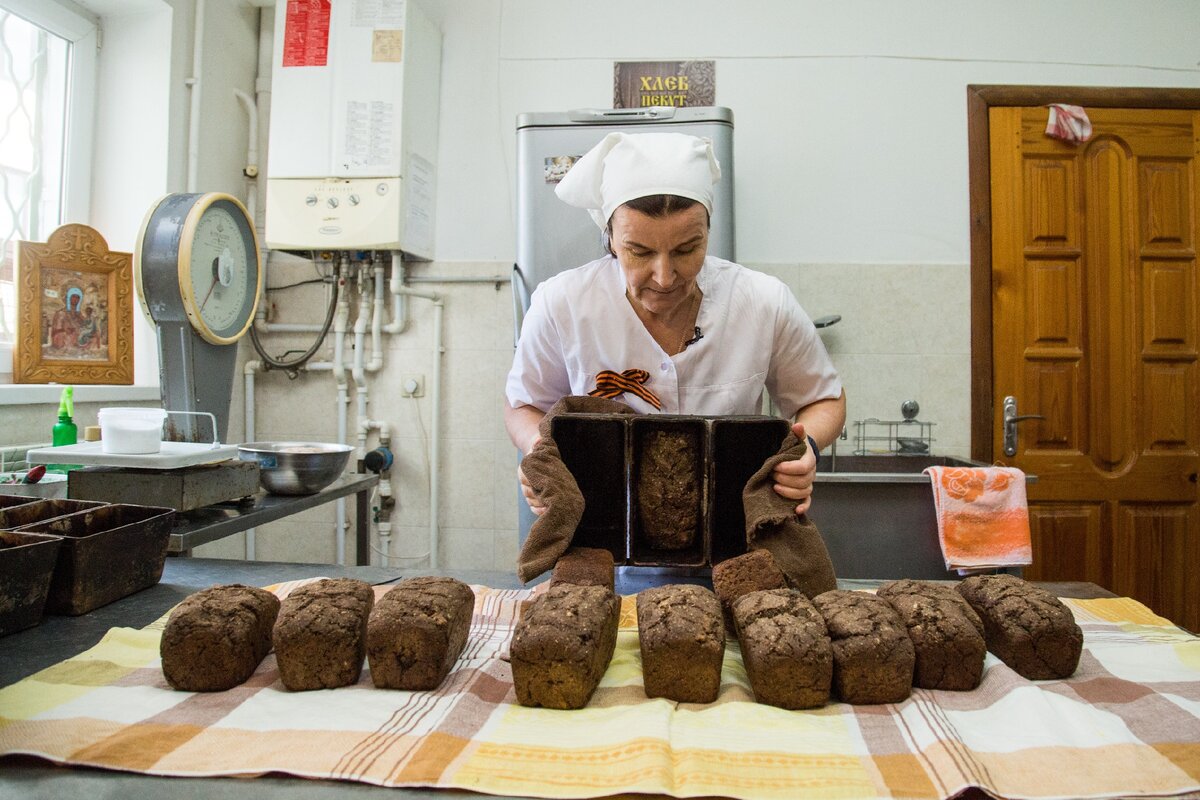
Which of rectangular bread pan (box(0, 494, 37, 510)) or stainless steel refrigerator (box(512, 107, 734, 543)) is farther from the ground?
stainless steel refrigerator (box(512, 107, 734, 543))

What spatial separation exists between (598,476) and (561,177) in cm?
150

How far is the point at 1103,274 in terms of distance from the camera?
9.63 ft

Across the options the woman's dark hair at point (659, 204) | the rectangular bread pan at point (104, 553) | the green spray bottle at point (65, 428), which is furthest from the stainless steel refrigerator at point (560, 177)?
the rectangular bread pan at point (104, 553)

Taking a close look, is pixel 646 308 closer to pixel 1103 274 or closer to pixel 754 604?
pixel 754 604

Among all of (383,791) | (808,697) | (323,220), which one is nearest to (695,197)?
(808,697)

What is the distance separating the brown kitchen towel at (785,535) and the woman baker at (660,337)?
316 millimetres

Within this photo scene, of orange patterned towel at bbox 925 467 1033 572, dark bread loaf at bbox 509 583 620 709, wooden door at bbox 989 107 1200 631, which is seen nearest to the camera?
dark bread loaf at bbox 509 583 620 709

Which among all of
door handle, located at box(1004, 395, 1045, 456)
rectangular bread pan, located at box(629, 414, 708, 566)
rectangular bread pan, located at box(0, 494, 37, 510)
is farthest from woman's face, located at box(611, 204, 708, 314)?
door handle, located at box(1004, 395, 1045, 456)

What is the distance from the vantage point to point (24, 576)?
1072 millimetres

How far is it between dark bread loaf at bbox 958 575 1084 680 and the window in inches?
108

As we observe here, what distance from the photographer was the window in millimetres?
2436

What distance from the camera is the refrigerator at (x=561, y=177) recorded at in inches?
98.9

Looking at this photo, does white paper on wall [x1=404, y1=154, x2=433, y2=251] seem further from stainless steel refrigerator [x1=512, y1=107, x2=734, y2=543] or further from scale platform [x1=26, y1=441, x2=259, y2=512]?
scale platform [x1=26, y1=441, x2=259, y2=512]

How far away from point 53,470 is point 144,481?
52 centimetres
